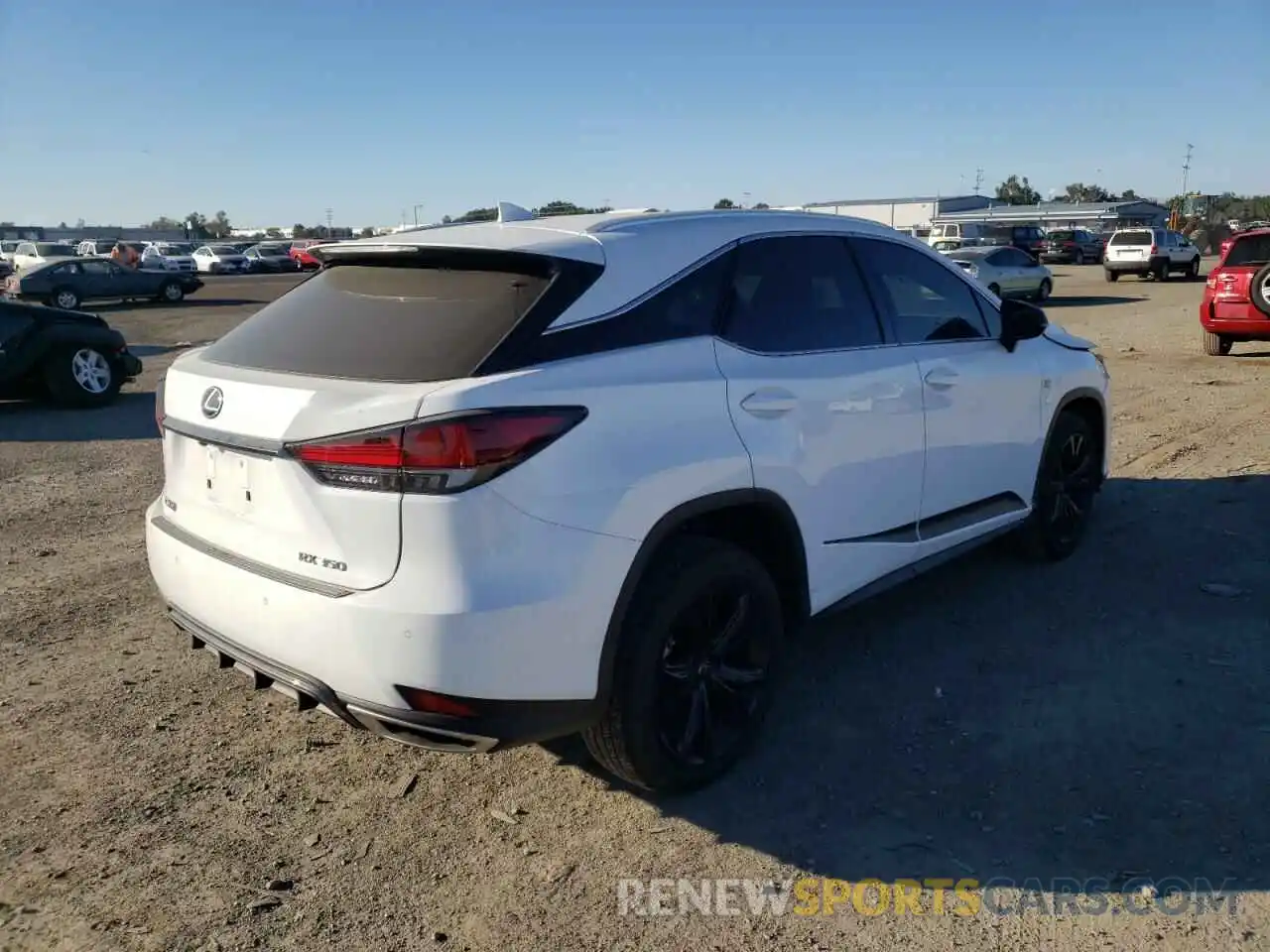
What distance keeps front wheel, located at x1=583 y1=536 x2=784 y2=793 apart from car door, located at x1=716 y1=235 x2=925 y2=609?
1.08 feet

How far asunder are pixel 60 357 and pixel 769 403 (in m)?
10.1

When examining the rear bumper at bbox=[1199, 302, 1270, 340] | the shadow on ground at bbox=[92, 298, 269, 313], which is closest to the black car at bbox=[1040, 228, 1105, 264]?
the shadow on ground at bbox=[92, 298, 269, 313]

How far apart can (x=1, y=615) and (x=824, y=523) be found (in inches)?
158

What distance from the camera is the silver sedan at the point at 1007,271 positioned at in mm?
22016

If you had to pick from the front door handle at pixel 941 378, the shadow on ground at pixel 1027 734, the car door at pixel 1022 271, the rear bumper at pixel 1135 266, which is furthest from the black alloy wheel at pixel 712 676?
the rear bumper at pixel 1135 266

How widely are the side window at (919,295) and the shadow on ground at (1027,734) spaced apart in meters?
1.35

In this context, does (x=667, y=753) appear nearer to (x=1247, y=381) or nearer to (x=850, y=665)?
(x=850, y=665)

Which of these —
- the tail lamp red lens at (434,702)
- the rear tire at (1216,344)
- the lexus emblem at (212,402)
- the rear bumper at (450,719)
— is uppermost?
the lexus emblem at (212,402)

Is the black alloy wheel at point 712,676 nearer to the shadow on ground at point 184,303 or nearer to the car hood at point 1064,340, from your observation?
the car hood at point 1064,340

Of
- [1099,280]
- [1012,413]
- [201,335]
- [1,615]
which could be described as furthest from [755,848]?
[1099,280]

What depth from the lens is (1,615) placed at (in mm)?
5008

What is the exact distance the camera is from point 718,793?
11.3 feet

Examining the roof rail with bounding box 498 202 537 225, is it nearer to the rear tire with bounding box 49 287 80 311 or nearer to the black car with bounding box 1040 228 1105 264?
the rear tire with bounding box 49 287 80 311

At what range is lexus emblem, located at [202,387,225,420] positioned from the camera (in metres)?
3.16
